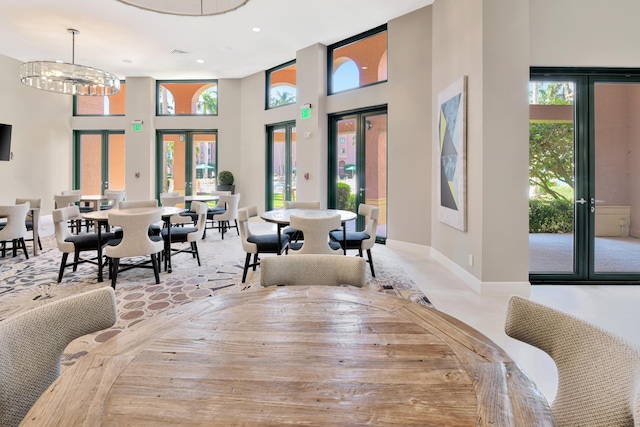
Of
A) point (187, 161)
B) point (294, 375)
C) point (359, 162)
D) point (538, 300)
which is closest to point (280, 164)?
point (359, 162)

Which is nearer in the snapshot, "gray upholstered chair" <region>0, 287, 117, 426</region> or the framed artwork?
"gray upholstered chair" <region>0, 287, 117, 426</region>

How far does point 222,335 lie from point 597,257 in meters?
4.93

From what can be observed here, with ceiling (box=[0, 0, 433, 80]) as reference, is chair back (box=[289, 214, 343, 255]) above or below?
below

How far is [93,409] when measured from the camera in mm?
724

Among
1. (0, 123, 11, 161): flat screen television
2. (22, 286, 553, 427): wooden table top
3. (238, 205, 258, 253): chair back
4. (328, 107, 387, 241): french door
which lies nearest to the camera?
(22, 286, 553, 427): wooden table top

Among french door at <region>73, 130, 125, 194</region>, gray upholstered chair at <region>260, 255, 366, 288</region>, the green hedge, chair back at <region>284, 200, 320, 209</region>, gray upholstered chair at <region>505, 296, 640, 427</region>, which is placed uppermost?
french door at <region>73, 130, 125, 194</region>

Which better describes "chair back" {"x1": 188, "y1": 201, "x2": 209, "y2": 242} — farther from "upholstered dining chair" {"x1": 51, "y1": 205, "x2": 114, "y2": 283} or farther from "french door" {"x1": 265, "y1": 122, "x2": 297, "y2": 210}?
"french door" {"x1": 265, "y1": 122, "x2": 297, "y2": 210}

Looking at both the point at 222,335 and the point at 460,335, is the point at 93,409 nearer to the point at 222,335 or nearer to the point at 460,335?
the point at 222,335

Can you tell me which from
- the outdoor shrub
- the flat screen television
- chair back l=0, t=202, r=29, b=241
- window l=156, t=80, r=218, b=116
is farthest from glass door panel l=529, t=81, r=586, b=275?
the flat screen television

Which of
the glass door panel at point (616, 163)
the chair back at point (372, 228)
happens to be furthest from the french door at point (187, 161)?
the glass door panel at point (616, 163)

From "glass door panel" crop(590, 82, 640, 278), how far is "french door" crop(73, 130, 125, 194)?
11.2m

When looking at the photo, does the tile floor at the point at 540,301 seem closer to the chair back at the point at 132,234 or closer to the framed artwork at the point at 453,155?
the framed artwork at the point at 453,155

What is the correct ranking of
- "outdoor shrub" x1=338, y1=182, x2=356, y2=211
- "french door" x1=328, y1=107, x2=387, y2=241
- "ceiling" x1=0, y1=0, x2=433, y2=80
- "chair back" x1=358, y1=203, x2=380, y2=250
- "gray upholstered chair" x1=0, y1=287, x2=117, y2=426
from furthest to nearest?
"outdoor shrub" x1=338, y1=182, x2=356, y2=211 < "french door" x1=328, y1=107, x2=387, y2=241 < "ceiling" x1=0, y1=0, x2=433, y2=80 < "chair back" x1=358, y1=203, x2=380, y2=250 < "gray upholstered chair" x1=0, y1=287, x2=117, y2=426

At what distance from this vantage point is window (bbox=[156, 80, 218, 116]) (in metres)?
10.3
